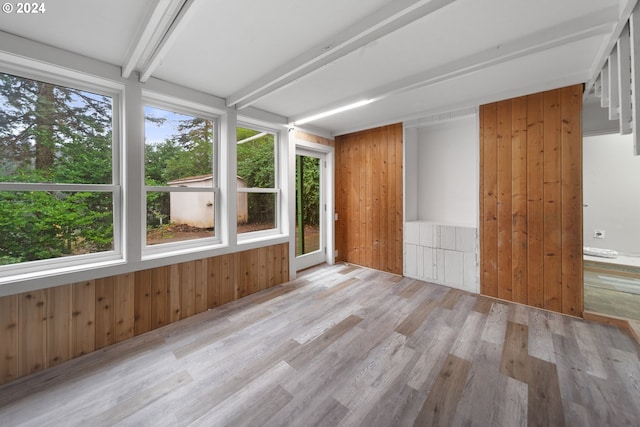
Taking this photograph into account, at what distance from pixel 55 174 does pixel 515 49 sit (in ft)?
12.3

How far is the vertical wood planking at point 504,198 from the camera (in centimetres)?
296

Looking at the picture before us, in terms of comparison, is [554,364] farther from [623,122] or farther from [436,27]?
[436,27]

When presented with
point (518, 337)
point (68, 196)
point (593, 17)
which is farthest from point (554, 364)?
point (68, 196)

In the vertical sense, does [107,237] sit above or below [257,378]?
above

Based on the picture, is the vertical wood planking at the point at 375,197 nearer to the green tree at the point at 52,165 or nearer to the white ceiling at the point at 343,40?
the white ceiling at the point at 343,40

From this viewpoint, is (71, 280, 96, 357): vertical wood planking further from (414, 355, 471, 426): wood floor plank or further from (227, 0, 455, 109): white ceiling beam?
(414, 355, 471, 426): wood floor plank

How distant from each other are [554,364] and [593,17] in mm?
2417

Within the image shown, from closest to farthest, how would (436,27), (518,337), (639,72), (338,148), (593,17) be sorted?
1. (639,72)
2. (593,17)
3. (436,27)
4. (518,337)
5. (338,148)

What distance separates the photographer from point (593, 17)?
1.61m

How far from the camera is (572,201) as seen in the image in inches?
102

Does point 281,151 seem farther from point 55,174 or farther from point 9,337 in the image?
point 9,337

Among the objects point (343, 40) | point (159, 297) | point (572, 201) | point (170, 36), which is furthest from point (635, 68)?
point (159, 297)

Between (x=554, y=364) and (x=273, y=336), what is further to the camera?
(x=273, y=336)

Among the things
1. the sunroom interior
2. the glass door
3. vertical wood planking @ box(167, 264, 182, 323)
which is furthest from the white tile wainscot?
vertical wood planking @ box(167, 264, 182, 323)
